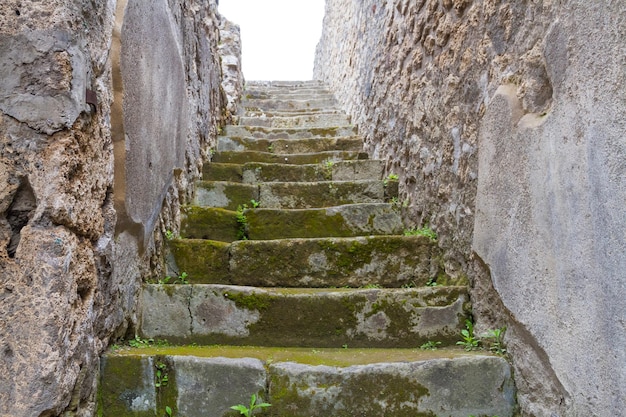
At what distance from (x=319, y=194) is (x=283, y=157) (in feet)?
2.81

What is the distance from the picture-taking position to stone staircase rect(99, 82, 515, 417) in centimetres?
156

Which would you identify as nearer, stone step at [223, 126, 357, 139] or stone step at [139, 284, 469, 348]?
stone step at [139, 284, 469, 348]

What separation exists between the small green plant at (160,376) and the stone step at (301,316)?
0.32m

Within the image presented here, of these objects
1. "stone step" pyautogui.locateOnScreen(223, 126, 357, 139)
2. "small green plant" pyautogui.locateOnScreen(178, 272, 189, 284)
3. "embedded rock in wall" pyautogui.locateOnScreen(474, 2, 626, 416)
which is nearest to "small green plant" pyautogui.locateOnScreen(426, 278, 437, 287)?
"embedded rock in wall" pyautogui.locateOnScreen(474, 2, 626, 416)

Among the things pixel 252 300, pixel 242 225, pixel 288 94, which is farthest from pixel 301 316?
pixel 288 94

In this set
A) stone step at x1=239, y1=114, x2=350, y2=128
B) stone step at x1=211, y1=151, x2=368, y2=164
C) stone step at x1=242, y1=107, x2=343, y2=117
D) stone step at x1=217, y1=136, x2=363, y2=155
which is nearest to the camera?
stone step at x1=211, y1=151, x2=368, y2=164

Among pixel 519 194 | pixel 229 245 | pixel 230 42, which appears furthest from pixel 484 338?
pixel 230 42

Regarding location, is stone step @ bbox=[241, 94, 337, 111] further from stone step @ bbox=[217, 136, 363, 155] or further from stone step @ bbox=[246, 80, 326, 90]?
stone step @ bbox=[217, 136, 363, 155]

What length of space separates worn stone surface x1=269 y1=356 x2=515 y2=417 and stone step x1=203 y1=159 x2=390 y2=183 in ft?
6.52

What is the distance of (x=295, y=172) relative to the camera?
11.5 feet

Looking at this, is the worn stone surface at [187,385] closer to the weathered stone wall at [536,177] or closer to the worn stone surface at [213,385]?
the worn stone surface at [213,385]

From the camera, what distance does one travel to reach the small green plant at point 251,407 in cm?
151

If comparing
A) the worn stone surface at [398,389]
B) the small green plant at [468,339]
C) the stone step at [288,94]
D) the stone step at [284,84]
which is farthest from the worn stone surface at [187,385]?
the stone step at [284,84]

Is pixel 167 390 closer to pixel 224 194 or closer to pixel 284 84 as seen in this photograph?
pixel 224 194
